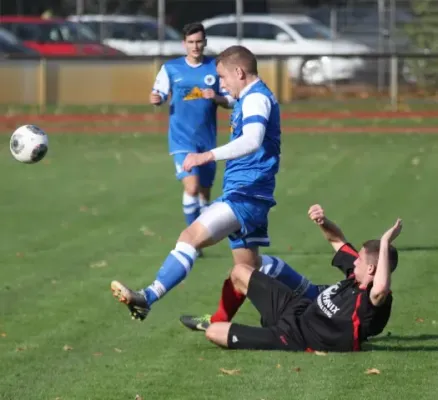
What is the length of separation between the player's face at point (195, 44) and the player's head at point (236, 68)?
3.78 m

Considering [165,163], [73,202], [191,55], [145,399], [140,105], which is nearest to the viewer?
[145,399]

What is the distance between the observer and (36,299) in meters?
11.0

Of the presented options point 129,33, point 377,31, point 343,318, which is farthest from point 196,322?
point 377,31

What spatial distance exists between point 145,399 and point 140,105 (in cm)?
2668

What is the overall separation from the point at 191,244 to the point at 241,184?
0.55 metres

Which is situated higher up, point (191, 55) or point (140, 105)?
point (191, 55)

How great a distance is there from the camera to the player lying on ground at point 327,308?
8430 mm

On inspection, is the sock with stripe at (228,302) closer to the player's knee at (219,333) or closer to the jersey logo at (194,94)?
the player's knee at (219,333)

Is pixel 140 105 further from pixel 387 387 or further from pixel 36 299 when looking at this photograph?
pixel 387 387

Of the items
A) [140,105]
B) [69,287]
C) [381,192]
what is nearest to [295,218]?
[381,192]

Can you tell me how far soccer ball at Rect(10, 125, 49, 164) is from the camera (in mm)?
10891

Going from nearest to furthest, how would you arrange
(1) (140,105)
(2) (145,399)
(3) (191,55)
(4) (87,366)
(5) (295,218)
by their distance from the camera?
1. (2) (145,399)
2. (4) (87,366)
3. (3) (191,55)
4. (5) (295,218)
5. (1) (140,105)

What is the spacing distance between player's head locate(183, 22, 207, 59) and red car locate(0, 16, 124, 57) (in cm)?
2202

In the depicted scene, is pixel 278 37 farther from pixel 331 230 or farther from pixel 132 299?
pixel 132 299
